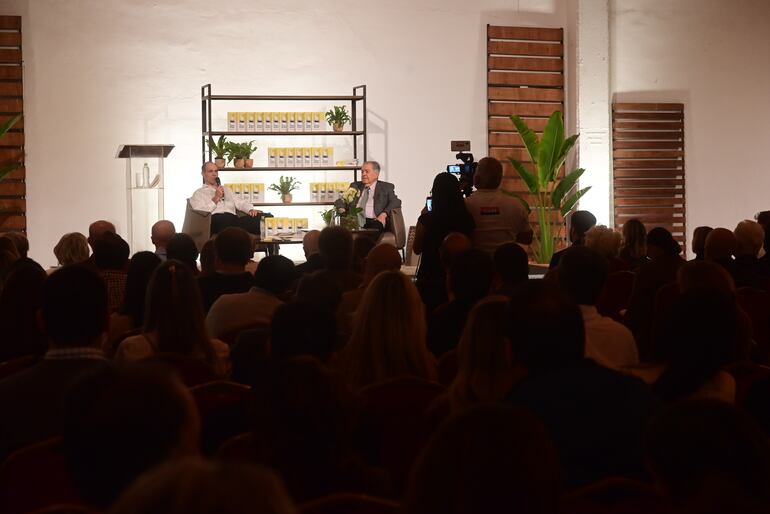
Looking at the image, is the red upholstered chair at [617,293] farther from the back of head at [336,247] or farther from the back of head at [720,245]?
the back of head at [336,247]

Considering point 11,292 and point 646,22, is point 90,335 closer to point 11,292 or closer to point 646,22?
point 11,292

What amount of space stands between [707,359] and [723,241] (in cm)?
298

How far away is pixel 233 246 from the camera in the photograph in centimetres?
498

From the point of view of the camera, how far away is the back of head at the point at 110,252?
5449 millimetres

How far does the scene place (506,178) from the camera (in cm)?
1208

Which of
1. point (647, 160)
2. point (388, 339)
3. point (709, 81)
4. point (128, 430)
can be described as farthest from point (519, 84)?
point (128, 430)

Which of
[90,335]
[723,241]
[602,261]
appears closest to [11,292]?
[90,335]

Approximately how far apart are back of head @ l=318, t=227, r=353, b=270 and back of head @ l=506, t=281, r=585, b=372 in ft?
8.07

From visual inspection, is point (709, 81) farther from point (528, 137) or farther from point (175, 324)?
point (175, 324)

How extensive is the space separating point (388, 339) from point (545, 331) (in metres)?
0.89

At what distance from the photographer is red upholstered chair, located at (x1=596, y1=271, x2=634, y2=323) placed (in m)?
5.71

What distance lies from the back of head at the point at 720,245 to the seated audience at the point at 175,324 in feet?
9.69

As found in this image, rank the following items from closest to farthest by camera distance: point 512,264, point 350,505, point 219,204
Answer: point 350,505, point 512,264, point 219,204

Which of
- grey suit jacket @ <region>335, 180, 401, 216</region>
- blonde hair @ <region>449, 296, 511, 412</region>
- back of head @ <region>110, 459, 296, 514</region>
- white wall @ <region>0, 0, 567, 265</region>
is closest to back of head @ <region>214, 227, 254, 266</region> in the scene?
blonde hair @ <region>449, 296, 511, 412</region>
